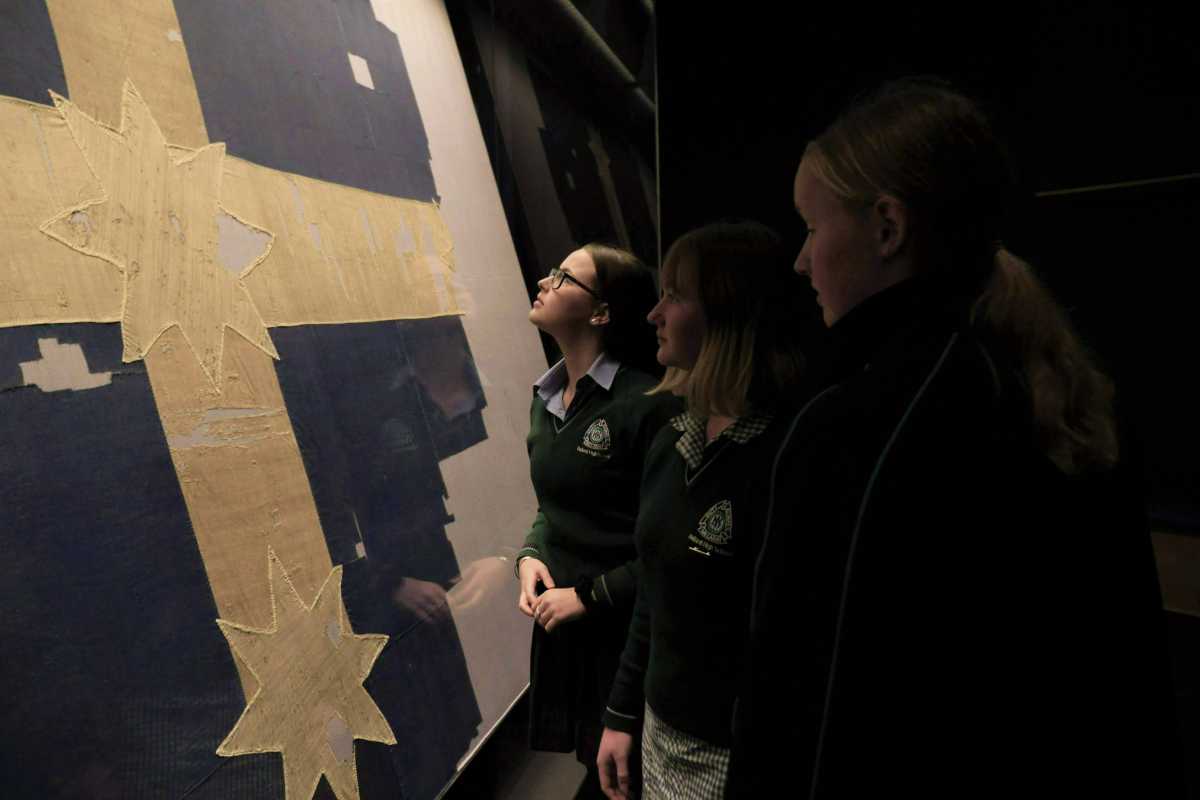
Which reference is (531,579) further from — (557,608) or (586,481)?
(586,481)

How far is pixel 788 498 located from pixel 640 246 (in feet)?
6.91

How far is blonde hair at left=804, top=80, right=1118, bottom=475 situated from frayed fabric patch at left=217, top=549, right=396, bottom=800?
1155 millimetres

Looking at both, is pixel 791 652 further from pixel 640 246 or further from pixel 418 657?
pixel 640 246

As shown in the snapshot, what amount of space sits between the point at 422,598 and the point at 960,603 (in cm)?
124

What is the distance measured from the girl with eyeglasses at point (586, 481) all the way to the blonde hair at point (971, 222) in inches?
29.4

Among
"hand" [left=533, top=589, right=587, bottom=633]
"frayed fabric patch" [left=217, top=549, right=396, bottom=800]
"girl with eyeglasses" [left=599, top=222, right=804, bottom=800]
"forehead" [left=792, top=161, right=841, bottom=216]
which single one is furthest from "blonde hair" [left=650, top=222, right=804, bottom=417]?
"frayed fabric patch" [left=217, top=549, right=396, bottom=800]

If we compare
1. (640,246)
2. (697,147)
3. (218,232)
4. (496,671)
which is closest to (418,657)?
(496,671)

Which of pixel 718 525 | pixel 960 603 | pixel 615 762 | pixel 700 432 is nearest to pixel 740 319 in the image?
pixel 700 432

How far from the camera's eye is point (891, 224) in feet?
2.06

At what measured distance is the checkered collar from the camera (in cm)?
95

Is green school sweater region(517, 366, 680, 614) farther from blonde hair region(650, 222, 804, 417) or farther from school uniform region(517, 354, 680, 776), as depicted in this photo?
blonde hair region(650, 222, 804, 417)

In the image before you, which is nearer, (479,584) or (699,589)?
(699,589)

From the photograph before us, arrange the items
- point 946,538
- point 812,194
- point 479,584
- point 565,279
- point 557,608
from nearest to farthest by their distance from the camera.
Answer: point 946,538 → point 812,194 → point 557,608 → point 565,279 → point 479,584

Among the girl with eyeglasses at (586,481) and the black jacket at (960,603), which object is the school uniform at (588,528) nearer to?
the girl with eyeglasses at (586,481)
